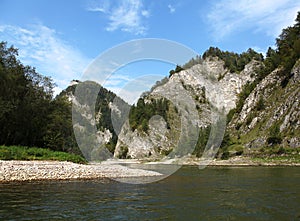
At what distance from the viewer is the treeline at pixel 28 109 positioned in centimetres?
4684

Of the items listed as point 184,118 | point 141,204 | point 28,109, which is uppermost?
point 184,118

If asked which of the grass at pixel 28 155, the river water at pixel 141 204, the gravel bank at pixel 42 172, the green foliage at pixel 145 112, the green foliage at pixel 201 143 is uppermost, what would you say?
the green foliage at pixel 145 112

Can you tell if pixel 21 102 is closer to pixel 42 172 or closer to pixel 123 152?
pixel 42 172

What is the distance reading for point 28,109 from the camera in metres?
51.7

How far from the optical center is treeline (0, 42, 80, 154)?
→ 154ft

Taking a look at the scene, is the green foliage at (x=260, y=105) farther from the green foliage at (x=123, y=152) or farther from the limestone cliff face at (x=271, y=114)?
the green foliage at (x=123, y=152)

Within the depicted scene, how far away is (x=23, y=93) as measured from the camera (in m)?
52.3

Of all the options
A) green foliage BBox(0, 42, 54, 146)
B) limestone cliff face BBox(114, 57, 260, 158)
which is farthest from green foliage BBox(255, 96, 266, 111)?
green foliage BBox(0, 42, 54, 146)

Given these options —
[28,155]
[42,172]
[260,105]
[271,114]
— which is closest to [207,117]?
[260,105]

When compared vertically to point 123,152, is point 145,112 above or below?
above

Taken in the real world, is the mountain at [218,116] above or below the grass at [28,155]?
above

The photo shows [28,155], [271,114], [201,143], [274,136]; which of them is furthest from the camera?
[201,143]

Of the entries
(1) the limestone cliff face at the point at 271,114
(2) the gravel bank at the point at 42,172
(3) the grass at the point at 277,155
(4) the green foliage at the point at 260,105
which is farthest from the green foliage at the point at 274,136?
(2) the gravel bank at the point at 42,172

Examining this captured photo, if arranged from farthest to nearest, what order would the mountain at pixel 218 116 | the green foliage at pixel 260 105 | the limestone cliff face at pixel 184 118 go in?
the limestone cliff face at pixel 184 118 < the green foliage at pixel 260 105 < the mountain at pixel 218 116
